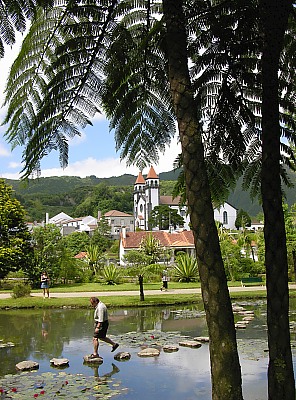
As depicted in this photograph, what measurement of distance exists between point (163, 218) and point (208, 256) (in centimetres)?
5897

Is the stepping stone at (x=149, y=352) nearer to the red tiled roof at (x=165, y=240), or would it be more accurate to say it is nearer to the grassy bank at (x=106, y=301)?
the grassy bank at (x=106, y=301)

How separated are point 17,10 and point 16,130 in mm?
794

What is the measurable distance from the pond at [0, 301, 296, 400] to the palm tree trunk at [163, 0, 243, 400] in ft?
11.2

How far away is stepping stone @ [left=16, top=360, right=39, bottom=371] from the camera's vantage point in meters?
7.32

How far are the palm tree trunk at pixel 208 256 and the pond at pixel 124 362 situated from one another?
3.40 metres

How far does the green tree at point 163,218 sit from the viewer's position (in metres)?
59.5

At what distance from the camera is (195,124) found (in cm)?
267

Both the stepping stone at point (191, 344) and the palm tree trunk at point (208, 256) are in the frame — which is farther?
the stepping stone at point (191, 344)

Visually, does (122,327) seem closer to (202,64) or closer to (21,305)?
(21,305)

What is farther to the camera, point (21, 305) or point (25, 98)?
point (21, 305)

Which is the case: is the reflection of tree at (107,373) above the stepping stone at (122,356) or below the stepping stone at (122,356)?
below

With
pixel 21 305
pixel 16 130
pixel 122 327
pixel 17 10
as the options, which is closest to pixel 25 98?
pixel 16 130

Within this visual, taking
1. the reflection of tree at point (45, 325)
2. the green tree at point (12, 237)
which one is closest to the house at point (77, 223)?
the green tree at point (12, 237)

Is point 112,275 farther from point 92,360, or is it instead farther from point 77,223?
point 77,223
